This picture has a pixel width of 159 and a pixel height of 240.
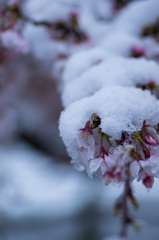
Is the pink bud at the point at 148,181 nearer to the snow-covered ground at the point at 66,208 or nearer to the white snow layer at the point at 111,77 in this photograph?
the white snow layer at the point at 111,77

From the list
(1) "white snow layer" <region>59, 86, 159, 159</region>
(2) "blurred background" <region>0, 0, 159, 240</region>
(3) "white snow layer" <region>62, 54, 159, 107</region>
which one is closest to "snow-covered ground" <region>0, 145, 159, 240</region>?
(2) "blurred background" <region>0, 0, 159, 240</region>

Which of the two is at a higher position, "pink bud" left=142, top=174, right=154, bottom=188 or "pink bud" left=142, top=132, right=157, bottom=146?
"pink bud" left=142, top=132, right=157, bottom=146

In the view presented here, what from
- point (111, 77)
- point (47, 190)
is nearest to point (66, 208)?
point (47, 190)

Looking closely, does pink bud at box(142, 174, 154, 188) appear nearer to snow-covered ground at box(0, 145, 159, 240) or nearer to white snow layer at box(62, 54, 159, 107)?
white snow layer at box(62, 54, 159, 107)

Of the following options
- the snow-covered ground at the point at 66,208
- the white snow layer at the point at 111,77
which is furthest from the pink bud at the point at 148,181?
the snow-covered ground at the point at 66,208

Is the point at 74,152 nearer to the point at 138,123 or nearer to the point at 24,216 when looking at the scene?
the point at 138,123

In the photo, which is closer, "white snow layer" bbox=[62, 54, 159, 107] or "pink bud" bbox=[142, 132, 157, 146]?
"pink bud" bbox=[142, 132, 157, 146]

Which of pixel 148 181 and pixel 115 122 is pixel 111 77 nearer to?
pixel 115 122

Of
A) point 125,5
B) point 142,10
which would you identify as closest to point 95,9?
point 125,5

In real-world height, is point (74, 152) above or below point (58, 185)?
below
